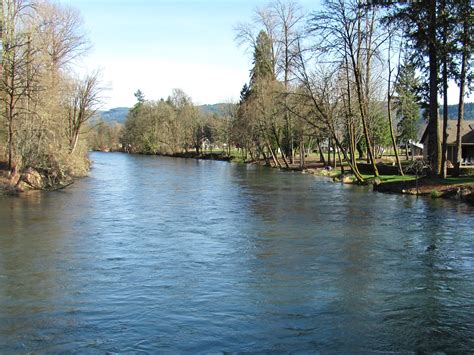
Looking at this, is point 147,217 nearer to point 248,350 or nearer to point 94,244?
point 94,244

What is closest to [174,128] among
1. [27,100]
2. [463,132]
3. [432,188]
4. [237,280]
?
[463,132]

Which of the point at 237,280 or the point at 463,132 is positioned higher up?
the point at 463,132

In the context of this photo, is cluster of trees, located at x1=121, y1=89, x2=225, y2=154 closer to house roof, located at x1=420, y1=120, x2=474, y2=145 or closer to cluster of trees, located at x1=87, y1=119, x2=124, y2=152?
cluster of trees, located at x1=87, y1=119, x2=124, y2=152

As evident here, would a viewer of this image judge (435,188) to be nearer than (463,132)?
Yes

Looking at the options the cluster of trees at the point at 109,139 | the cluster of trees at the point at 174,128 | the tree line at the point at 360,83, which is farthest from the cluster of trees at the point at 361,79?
the cluster of trees at the point at 109,139

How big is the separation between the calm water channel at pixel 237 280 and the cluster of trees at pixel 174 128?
7792 cm

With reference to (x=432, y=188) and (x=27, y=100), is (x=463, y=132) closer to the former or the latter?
(x=432, y=188)

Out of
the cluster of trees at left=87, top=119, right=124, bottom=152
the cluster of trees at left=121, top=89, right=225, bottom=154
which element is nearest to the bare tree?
the cluster of trees at left=121, top=89, right=225, bottom=154

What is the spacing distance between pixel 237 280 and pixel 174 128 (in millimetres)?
103229

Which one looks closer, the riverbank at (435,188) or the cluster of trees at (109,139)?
the riverbank at (435,188)

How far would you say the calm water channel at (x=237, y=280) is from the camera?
27.6 ft

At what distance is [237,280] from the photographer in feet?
38.8

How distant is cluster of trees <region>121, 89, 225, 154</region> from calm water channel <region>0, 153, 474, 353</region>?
77921 mm

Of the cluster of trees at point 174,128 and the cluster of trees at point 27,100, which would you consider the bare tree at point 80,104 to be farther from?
the cluster of trees at point 174,128
